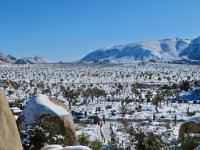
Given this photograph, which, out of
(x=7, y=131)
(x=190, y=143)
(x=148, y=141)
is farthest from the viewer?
(x=190, y=143)

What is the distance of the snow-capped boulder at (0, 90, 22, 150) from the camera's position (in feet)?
34.8

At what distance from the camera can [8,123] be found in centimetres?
1120

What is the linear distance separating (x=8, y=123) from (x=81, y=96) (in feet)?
219

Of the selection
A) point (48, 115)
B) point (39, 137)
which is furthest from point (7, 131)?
point (48, 115)

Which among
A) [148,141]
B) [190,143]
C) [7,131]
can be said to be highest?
[7,131]

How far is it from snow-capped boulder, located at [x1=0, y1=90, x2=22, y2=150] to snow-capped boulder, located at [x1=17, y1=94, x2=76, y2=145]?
9.54 m

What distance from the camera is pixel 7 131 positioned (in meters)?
10.9

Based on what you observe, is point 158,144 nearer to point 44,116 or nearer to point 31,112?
point 44,116

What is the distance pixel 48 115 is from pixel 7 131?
11060mm

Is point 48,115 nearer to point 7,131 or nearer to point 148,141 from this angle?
point 148,141

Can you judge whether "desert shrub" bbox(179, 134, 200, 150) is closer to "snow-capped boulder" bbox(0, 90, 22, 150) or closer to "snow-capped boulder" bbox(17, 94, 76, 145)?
"snow-capped boulder" bbox(17, 94, 76, 145)

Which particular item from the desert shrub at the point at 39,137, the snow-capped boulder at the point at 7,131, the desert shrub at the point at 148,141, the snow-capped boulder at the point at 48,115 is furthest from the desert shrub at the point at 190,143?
the snow-capped boulder at the point at 7,131

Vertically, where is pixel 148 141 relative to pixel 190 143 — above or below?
above

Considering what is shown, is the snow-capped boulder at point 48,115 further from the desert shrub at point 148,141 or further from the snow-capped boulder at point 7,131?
the snow-capped boulder at point 7,131
